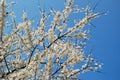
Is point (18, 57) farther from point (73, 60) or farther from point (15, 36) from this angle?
point (73, 60)

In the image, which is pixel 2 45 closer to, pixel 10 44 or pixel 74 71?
pixel 10 44

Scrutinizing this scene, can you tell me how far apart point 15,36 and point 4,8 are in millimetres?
1019

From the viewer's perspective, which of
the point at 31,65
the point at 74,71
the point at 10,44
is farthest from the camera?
the point at 10,44

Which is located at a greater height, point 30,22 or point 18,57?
point 30,22

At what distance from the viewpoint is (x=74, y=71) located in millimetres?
7086

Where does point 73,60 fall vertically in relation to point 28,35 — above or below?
below

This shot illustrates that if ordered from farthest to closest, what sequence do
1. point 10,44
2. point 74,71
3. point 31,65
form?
point 10,44
point 74,71
point 31,65

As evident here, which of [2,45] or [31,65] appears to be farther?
[2,45]

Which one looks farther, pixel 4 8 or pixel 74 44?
pixel 74 44

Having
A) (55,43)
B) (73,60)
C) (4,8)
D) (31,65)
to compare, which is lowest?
(31,65)

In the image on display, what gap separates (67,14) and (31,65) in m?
2.13

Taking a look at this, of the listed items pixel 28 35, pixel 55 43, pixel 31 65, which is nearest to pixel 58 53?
pixel 55 43

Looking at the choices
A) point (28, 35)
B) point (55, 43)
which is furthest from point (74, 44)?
point (28, 35)

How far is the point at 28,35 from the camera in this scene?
741cm
